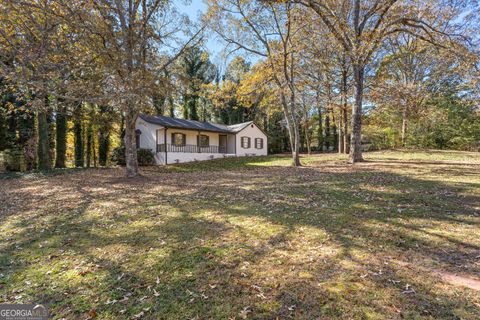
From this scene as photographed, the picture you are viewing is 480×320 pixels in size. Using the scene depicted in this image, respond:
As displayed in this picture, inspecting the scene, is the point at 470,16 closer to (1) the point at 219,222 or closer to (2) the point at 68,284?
(1) the point at 219,222

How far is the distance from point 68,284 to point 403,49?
28.0 m

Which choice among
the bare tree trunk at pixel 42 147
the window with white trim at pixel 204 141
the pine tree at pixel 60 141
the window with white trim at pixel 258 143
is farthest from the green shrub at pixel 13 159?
the window with white trim at pixel 258 143

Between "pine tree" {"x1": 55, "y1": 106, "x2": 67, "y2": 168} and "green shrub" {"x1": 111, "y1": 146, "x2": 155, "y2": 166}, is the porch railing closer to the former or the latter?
"green shrub" {"x1": 111, "y1": 146, "x2": 155, "y2": 166}

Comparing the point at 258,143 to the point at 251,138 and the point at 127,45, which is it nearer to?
the point at 251,138

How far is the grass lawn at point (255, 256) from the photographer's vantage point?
9.04 feet

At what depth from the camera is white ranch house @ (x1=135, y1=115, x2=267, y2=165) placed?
21.5 metres

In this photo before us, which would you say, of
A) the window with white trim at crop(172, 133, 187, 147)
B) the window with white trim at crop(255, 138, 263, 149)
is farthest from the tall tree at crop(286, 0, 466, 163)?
the window with white trim at crop(255, 138, 263, 149)

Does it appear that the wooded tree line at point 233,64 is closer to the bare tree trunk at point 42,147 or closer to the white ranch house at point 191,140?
the bare tree trunk at point 42,147

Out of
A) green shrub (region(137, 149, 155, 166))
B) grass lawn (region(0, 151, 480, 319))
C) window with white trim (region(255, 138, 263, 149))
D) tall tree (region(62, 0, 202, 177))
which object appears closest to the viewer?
grass lawn (region(0, 151, 480, 319))

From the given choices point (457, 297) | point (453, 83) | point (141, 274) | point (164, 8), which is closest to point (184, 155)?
point (164, 8)

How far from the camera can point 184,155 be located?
2252 cm

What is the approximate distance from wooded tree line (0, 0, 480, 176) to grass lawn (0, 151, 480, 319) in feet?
15.9
